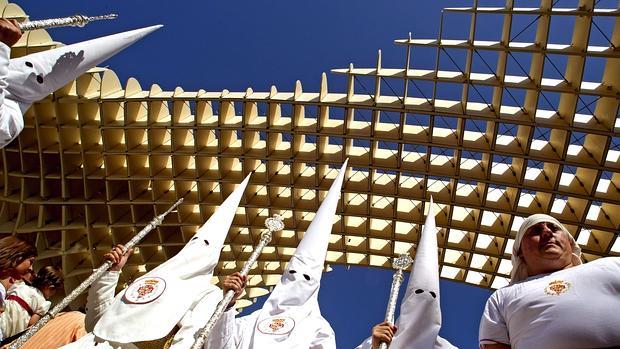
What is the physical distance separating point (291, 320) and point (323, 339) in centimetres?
63

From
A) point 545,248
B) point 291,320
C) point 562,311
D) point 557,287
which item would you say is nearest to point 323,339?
point 291,320

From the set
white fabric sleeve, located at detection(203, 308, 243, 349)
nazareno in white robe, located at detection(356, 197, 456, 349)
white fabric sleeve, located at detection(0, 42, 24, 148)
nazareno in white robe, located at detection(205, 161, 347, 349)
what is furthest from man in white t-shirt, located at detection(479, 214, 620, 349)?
white fabric sleeve, located at detection(0, 42, 24, 148)

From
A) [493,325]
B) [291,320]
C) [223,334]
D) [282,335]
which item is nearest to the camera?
[493,325]

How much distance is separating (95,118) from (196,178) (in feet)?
17.5

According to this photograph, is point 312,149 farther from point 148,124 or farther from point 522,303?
point 522,303

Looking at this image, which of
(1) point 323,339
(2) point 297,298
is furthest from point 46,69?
(1) point 323,339

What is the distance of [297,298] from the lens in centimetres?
929

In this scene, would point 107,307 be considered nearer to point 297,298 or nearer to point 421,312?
point 297,298

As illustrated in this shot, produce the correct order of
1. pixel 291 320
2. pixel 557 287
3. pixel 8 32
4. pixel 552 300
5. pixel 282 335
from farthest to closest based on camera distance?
pixel 291 320, pixel 282 335, pixel 8 32, pixel 557 287, pixel 552 300

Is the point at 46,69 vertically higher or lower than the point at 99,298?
higher

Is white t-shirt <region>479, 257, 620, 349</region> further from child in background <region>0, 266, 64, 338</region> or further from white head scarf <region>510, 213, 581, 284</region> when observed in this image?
child in background <region>0, 266, 64, 338</region>

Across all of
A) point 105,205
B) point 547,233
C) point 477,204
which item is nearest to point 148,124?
point 105,205

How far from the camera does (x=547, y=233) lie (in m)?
6.34

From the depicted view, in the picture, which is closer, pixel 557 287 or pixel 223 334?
pixel 557 287
